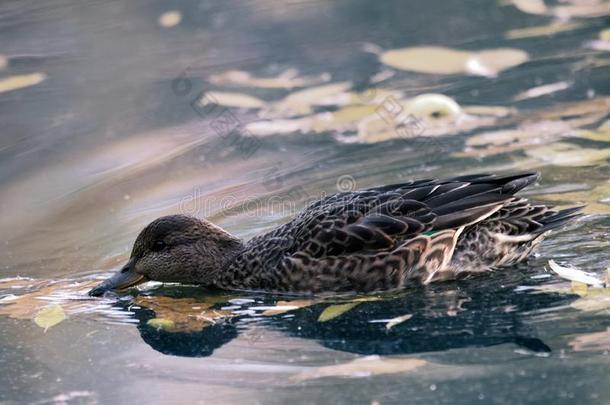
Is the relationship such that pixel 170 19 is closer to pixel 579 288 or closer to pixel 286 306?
pixel 286 306

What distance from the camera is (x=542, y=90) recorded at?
11914 mm

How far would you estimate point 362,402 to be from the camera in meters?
5.91

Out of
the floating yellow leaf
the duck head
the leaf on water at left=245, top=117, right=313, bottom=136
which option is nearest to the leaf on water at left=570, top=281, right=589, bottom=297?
the duck head

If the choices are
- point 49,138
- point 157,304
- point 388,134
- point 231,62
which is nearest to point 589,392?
point 157,304

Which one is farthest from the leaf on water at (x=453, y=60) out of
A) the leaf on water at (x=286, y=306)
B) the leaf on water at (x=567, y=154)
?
the leaf on water at (x=286, y=306)

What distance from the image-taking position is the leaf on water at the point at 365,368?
6.26 meters

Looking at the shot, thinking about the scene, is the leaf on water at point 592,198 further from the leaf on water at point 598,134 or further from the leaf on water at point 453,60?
the leaf on water at point 453,60

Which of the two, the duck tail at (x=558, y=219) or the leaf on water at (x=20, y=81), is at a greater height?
the leaf on water at (x=20, y=81)

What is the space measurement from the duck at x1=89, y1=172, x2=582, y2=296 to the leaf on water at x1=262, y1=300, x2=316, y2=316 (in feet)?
0.62

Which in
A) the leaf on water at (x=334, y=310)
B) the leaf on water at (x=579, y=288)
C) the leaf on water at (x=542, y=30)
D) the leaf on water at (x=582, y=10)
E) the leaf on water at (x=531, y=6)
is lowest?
the leaf on water at (x=579, y=288)

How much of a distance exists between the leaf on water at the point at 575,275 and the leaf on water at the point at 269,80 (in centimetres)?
567

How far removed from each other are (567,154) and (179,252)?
12.4 feet

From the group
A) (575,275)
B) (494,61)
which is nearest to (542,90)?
(494,61)

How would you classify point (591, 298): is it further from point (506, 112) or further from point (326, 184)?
point (506, 112)
